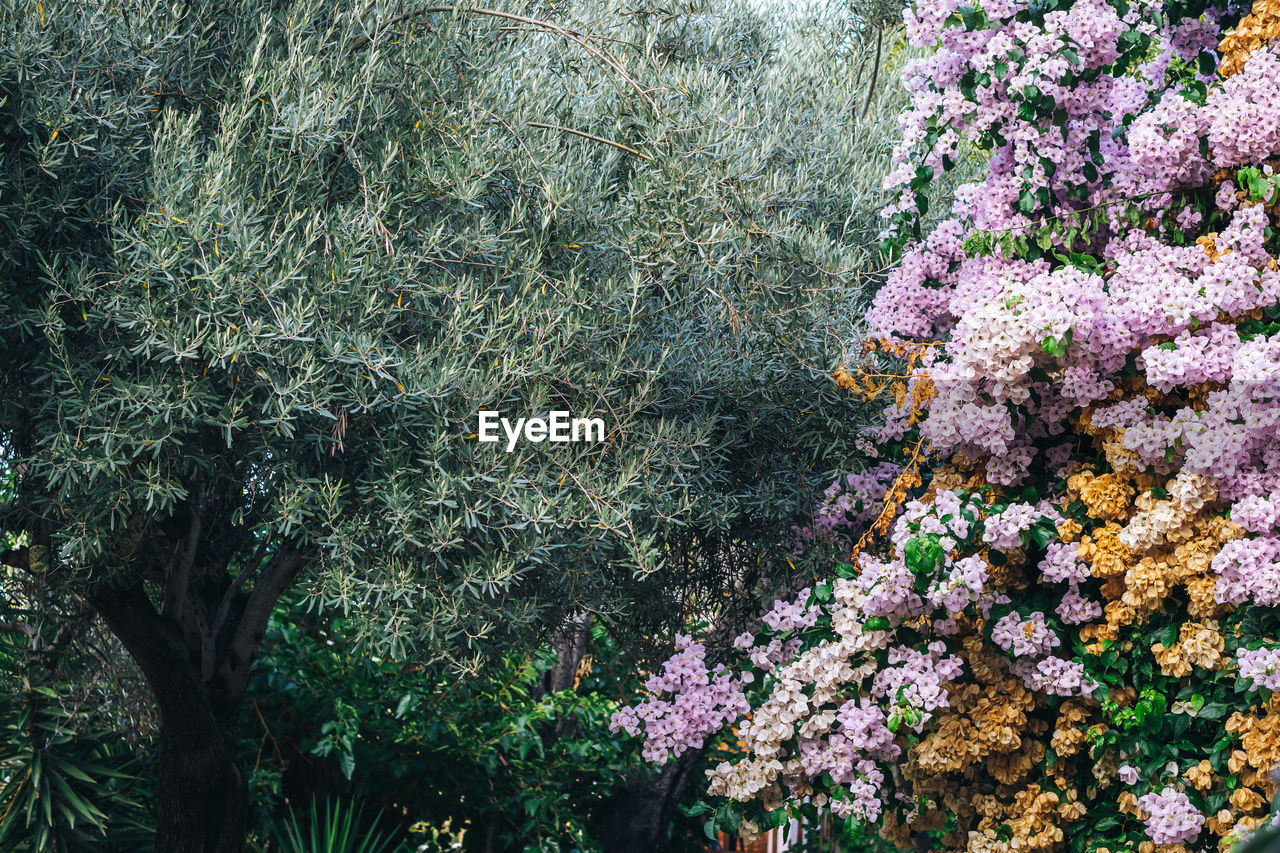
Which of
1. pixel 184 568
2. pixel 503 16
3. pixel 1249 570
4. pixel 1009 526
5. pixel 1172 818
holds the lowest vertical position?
pixel 1172 818

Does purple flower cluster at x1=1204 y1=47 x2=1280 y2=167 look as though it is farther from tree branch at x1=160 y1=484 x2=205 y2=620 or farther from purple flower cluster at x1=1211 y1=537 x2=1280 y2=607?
tree branch at x1=160 y1=484 x2=205 y2=620

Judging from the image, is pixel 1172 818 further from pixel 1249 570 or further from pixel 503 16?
pixel 503 16

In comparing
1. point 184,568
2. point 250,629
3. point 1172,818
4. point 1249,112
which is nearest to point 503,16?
point 1249,112

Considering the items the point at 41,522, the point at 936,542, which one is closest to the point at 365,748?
the point at 41,522

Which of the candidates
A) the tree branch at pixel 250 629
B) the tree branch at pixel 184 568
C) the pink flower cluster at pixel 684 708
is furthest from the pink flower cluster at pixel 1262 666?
the tree branch at pixel 250 629

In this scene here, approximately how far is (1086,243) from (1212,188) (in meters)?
0.64

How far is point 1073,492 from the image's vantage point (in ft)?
17.9

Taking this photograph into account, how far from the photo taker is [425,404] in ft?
18.0

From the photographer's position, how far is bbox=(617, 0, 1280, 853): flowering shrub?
492 centimetres

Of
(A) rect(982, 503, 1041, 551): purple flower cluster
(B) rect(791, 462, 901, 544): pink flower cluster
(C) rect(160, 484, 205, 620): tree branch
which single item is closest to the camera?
(A) rect(982, 503, 1041, 551): purple flower cluster

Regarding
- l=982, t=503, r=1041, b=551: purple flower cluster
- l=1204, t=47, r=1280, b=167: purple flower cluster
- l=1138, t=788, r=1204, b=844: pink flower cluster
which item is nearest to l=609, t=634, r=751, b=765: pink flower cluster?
l=982, t=503, r=1041, b=551: purple flower cluster

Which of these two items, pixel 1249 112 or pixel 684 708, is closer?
pixel 1249 112

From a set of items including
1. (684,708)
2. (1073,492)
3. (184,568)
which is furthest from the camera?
(184,568)

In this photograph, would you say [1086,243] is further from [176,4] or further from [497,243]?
[176,4]
